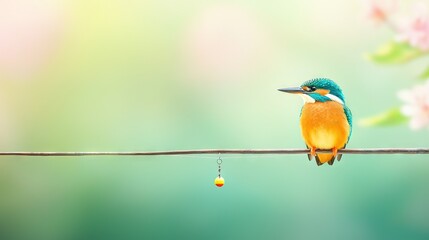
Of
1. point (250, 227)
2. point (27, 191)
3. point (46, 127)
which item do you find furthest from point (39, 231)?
point (250, 227)

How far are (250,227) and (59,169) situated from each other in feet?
4.58

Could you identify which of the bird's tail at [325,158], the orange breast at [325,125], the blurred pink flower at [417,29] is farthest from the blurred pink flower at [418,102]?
the bird's tail at [325,158]

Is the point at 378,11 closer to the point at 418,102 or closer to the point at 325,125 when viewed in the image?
the point at 418,102

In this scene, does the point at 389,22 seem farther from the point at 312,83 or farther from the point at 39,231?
the point at 39,231

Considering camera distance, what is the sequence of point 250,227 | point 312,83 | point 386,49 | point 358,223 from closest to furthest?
1. point 386,49
2. point 312,83
3. point 358,223
4. point 250,227

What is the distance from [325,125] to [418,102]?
64cm

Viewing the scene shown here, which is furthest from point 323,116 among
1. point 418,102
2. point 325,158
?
point 418,102

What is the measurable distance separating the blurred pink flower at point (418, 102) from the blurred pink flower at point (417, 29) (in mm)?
86

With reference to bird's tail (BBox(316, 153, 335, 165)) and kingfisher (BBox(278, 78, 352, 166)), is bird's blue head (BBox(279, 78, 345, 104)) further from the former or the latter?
bird's tail (BBox(316, 153, 335, 165))

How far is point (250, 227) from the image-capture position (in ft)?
14.2

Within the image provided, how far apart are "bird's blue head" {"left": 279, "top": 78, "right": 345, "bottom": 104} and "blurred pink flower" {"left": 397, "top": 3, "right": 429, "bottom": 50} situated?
2.29 ft

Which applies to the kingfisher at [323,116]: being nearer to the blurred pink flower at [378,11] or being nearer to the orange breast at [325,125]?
the orange breast at [325,125]

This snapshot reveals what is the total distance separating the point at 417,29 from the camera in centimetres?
100

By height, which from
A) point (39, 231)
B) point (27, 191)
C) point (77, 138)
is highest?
point (77, 138)
